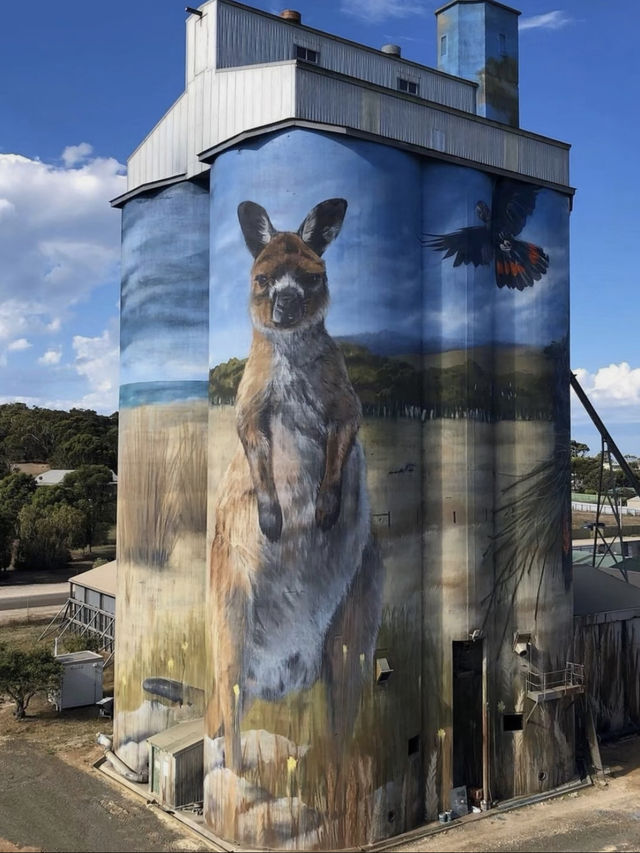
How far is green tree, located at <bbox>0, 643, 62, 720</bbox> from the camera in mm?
35156

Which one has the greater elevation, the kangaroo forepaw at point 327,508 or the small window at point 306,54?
the small window at point 306,54

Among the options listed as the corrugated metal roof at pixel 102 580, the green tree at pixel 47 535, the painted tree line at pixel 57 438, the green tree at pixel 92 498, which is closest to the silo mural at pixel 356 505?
the corrugated metal roof at pixel 102 580

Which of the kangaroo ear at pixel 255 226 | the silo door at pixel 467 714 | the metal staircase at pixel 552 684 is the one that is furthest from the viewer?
the metal staircase at pixel 552 684

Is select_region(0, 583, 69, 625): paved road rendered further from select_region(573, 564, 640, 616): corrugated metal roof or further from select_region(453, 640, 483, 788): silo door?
select_region(453, 640, 483, 788): silo door

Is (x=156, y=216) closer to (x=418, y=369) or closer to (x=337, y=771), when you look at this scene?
(x=418, y=369)

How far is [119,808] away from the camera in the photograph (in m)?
27.5

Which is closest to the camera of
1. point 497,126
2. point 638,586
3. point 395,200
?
point 395,200

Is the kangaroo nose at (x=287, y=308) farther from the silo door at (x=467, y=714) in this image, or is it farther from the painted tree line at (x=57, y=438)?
the painted tree line at (x=57, y=438)

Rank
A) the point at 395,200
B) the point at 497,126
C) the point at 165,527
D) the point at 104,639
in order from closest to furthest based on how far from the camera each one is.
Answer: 1. the point at 395,200
2. the point at 497,126
3. the point at 165,527
4. the point at 104,639

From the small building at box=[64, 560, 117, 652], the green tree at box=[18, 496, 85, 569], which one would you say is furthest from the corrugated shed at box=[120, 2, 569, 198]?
the green tree at box=[18, 496, 85, 569]

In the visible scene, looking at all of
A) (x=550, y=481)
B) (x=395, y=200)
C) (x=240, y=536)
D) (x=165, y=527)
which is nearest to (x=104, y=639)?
(x=165, y=527)

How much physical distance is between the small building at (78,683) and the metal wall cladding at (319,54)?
2732 cm

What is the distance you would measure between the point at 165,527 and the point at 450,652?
1205cm

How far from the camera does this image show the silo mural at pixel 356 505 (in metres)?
24.5
